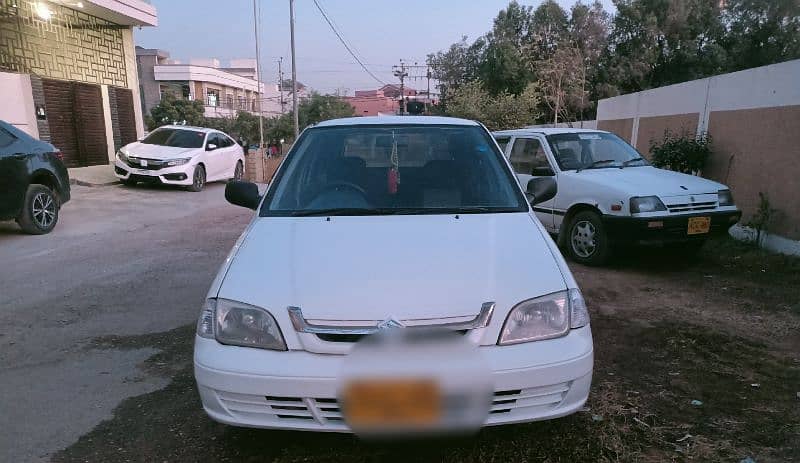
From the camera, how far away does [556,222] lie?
6656 millimetres

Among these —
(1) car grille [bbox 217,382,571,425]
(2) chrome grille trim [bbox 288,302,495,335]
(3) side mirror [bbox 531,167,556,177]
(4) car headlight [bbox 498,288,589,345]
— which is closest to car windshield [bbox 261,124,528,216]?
(4) car headlight [bbox 498,288,589,345]

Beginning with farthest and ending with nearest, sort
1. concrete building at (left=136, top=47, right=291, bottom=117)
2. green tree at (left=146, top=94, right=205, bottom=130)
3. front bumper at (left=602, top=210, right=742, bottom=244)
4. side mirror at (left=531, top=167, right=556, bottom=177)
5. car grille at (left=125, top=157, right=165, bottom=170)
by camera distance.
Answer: concrete building at (left=136, top=47, right=291, bottom=117) → green tree at (left=146, top=94, right=205, bottom=130) → car grille at (left=125, top=157, right=165, bottom=170) → side mirror at (left=531, top=167, right=556, bottom=177) → front bumper at (left=602, top=210, right=742, bottom=244)

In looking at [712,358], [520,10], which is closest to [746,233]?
[712,358]

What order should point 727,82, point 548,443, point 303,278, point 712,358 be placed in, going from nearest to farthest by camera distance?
point 303,278, point 548,443, point 712,358, point 727,82

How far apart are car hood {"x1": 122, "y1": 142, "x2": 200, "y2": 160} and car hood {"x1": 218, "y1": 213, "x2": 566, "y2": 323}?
34.2ft

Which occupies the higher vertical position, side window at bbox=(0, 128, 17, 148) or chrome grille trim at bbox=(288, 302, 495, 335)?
side window at bbox=(0, 128, 17, 148)

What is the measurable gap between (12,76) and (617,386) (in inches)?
540

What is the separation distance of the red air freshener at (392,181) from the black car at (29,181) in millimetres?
5551

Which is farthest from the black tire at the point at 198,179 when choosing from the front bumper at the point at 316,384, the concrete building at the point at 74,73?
the front bumper at the point at 316,384

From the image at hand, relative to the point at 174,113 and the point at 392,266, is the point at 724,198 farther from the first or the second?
the point at 174,113

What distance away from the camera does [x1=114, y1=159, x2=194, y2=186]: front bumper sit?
1212 cm

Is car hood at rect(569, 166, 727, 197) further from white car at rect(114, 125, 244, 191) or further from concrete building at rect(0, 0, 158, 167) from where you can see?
concrete building at rect(0, 0, 158, 167)

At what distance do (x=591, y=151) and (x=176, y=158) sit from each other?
9154mm

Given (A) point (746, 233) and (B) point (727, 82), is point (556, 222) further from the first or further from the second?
(B) point (727, 82)
